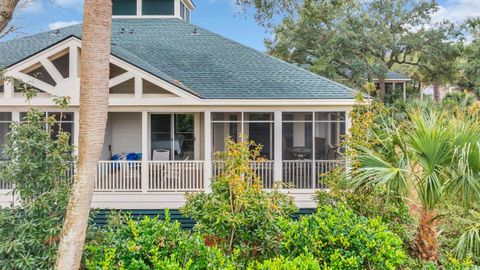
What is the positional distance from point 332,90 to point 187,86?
188 inches

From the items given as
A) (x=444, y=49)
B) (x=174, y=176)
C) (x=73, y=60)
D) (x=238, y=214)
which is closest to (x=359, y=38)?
(x=444, y=49)

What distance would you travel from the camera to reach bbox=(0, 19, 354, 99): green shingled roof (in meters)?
11.1

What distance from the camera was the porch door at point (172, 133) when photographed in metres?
13.1

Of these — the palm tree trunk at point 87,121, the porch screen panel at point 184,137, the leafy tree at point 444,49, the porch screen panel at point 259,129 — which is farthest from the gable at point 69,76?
the leafy tree at point 444,49

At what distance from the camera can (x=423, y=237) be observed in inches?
256

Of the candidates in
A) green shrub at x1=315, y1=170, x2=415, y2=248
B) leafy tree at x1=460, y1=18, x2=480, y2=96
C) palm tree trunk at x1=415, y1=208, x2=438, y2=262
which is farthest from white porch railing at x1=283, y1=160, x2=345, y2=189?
leafy tree at x1=460, y1=18, x2=480, y2=96

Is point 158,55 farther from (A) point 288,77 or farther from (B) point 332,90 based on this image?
(B) point 332,90

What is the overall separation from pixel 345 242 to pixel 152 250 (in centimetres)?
286

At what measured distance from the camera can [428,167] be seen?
6.14 m

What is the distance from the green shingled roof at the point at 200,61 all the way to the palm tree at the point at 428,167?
4493 millimetres

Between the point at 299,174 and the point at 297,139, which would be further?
the point at 297,139

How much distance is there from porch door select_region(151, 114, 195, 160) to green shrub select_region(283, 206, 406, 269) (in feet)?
27.2

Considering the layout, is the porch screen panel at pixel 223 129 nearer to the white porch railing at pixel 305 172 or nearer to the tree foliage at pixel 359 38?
the white porch railing at pixel 305 172

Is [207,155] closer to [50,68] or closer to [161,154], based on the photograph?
[161,154]
